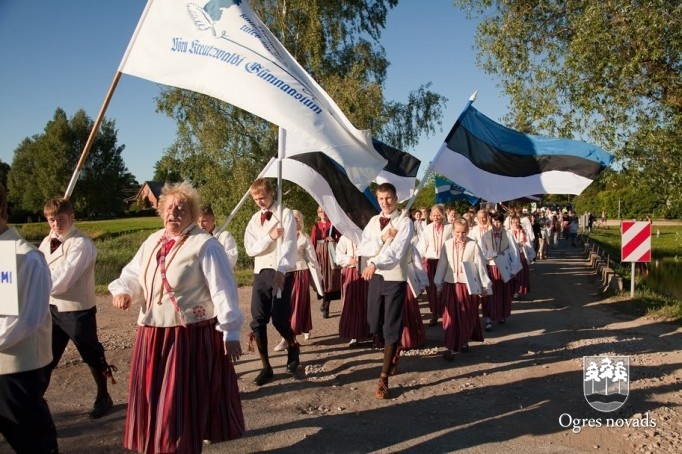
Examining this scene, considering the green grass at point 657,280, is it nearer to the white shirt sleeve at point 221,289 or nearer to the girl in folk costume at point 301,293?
the girl in folk costume at point 301,293

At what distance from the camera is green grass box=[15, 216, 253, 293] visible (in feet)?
55.0

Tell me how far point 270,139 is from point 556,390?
649 inches

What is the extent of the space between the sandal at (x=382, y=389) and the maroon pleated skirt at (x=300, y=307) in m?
2.22

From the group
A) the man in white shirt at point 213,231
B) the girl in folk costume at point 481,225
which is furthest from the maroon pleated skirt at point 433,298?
the man in white shirt at point 213,231

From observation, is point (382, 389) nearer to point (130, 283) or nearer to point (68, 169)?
point (130, 283)

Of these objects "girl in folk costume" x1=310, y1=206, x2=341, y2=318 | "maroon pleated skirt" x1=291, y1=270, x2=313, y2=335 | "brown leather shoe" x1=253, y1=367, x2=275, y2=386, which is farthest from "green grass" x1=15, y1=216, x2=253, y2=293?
"brown leather shoe" x1=253, y1=367, x2=275, y2=386

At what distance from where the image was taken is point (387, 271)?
18.2 feet

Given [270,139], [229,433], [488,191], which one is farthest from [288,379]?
[270,139]

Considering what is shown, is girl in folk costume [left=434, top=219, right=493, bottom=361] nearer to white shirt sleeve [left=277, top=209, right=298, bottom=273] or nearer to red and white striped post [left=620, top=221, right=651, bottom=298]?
white shirt sleeve [left=277, top=209, right=298, bottom=273]

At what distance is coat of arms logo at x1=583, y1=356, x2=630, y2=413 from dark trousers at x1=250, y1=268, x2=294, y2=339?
3005 millimetres

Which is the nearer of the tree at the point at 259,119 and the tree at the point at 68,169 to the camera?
the tree at the point at 259,119

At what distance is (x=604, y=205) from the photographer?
184ft

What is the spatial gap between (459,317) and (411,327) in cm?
61

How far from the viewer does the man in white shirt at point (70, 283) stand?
175 inches
